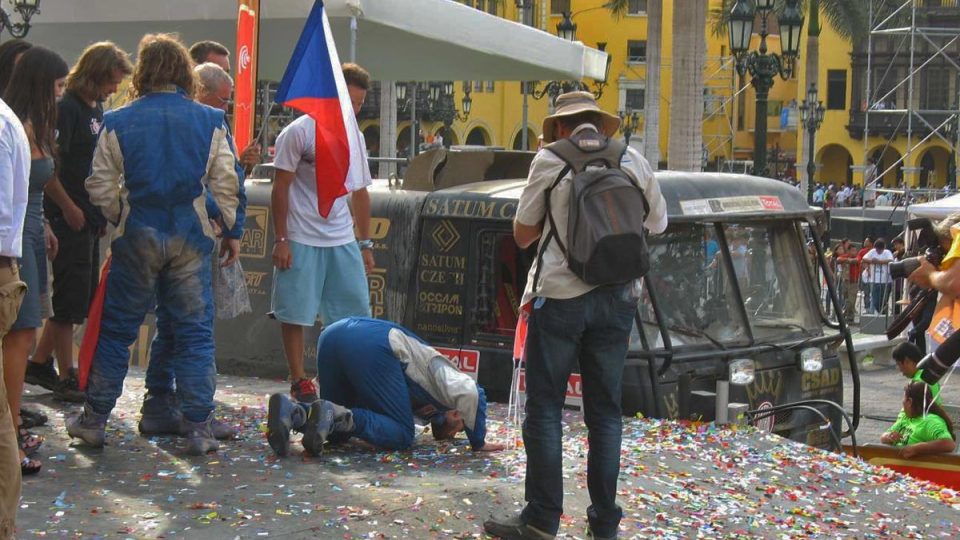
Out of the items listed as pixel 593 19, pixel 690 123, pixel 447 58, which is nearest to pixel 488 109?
pixel 593 19

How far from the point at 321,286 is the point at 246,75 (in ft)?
6.20

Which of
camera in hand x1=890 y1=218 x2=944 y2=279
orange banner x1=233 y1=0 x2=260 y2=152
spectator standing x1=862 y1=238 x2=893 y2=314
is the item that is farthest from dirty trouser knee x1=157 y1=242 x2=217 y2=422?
spectator standing x1=862 y1=238 x2=893 y2=314

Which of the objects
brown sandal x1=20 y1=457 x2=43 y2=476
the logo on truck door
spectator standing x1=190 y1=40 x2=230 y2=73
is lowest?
brown sandal x1=20 y1=457 x2=43 y2=476

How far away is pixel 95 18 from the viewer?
37.8 ft

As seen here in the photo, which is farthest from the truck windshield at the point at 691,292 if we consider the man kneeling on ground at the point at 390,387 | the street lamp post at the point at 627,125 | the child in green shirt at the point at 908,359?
the street lamp post at the point at 627,125

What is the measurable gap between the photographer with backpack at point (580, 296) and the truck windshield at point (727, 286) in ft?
7.51

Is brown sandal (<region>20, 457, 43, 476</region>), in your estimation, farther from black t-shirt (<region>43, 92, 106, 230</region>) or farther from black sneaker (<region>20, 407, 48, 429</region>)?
black t-shirt (<region>43, 92, 106, 230</region>)

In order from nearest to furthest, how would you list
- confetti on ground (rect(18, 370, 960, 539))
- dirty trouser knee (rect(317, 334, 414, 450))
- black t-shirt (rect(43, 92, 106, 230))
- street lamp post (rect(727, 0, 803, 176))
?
confetti on ground (rect(18, 370, 960, 539))
dirty trouser knee (rect(317, 334, 414, 450))
black t-shirt (rect(43, 92, 106, 230))
street lamp post (rect(727, 0, 803, 176))

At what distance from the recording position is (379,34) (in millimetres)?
11117

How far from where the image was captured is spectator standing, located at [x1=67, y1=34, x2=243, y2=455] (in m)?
6.29

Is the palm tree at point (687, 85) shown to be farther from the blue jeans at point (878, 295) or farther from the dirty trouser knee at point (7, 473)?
the dirty trouser knee at point (7, 473)

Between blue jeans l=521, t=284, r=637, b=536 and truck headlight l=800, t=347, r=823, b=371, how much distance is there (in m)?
3.33

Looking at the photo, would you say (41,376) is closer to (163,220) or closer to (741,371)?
(163,220)

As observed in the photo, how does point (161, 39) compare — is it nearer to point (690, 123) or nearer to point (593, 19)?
point (690, 123)
